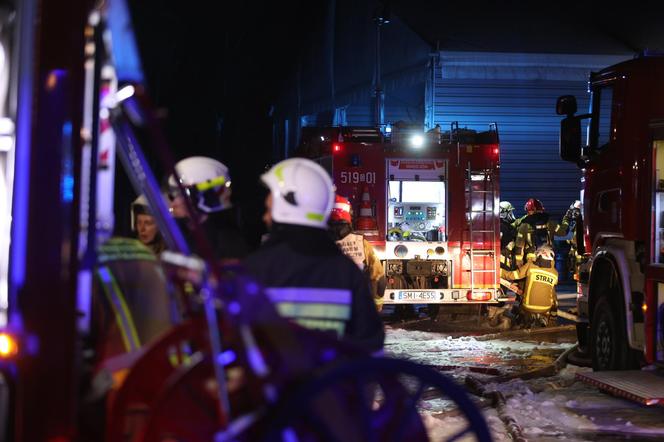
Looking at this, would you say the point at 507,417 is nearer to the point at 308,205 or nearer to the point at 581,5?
the point at 308,205

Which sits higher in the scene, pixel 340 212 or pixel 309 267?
pixel 340 212

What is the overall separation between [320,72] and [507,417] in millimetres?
21433

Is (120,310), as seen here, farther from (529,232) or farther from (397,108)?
(397,108)

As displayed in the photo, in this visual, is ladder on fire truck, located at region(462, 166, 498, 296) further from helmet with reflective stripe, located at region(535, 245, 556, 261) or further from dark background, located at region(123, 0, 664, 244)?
dark background, located at region(123, 0, 664, 244)

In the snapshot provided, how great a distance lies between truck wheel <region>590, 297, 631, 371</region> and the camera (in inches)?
308

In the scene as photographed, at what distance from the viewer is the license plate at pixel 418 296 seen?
12.2m

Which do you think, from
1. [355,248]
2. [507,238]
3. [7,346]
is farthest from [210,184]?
[507,238]

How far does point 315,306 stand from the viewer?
10.9 feet

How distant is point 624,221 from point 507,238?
21.0 feet

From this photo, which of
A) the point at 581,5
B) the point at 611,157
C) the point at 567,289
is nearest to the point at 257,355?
the point at 611,157

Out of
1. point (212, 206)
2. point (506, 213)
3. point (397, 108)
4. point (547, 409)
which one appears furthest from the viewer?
point (397, 108)

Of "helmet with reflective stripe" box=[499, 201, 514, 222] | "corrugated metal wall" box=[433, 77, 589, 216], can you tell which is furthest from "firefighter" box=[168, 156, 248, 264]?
"corrugated metal wall" box=[433, 77, 589, 216]

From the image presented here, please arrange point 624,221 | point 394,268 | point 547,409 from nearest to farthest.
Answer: point 547,409
point 624,221
point 394,268

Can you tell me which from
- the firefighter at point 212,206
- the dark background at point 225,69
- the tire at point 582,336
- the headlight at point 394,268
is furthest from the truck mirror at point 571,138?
the dark background at point 225,69
